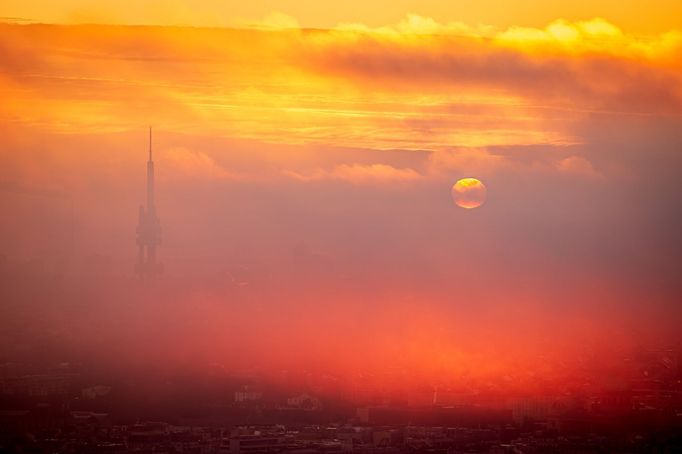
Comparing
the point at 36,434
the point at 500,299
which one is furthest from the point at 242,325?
the point at 36,434

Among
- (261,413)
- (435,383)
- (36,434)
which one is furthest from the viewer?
(435,383)

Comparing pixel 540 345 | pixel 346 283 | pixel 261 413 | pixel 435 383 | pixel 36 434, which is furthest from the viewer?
pixel 346 283

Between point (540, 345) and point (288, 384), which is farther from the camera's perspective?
point (540, 345)

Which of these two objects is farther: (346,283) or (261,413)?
(346,283)

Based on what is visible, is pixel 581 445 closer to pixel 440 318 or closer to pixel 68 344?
pixel 440 318

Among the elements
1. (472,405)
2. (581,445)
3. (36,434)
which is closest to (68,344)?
(36,434)

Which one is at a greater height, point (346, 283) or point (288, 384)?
point (346, 283)

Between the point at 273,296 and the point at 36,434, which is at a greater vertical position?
the point at 273,296

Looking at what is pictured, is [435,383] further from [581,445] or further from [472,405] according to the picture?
[581,445]

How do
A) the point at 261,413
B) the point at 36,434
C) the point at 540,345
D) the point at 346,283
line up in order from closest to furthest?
1. the point at 36,434
2. the point at 261,413
3. the point at 540,345
4. the point at 346,283
